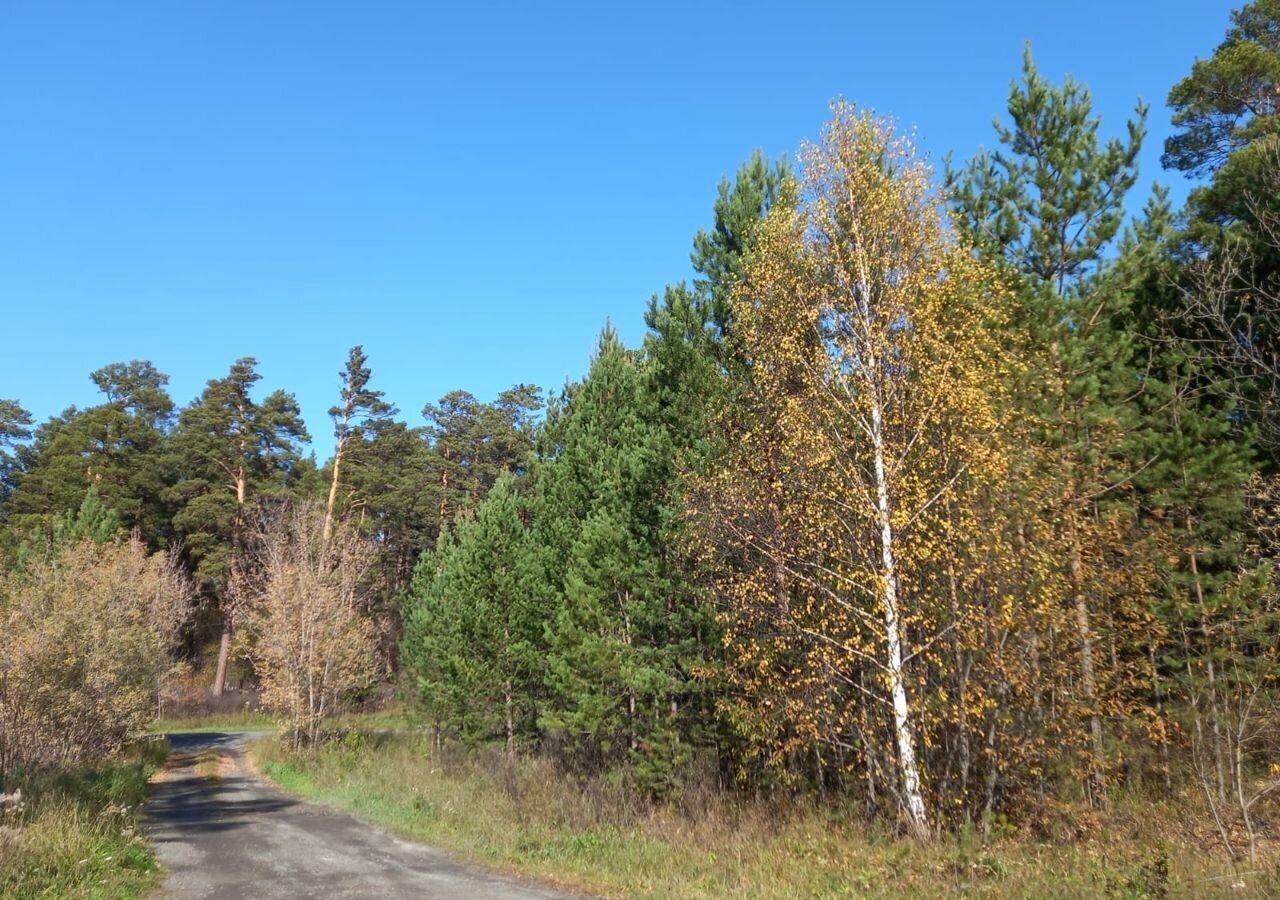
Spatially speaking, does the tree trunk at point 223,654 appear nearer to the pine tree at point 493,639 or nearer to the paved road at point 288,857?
the pine tree at point 493,639

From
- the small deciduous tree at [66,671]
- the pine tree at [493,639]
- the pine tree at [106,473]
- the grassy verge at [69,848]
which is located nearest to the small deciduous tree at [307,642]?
the small deciduous tree at [66,671]

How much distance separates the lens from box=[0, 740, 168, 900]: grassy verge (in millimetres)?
9867

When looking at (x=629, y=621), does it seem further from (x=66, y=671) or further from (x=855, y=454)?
(x=66, y=671)

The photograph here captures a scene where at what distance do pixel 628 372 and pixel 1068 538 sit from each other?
1025 cm

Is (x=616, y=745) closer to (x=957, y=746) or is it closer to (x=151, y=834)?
(x=957, y=746)

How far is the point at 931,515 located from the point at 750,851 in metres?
5.50

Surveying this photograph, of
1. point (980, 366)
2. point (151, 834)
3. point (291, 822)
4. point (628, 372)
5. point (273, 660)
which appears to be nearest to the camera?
point (980, 366)

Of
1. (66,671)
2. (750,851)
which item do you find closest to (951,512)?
(750,851)

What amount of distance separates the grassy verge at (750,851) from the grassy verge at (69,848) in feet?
15.6

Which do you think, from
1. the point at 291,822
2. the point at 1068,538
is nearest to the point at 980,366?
the point at 1068,538

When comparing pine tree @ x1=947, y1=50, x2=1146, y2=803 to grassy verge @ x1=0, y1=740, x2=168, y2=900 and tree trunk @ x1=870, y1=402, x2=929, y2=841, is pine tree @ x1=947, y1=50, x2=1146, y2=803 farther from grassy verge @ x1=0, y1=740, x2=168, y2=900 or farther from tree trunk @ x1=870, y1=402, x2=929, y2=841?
grassy verge @ x1=0, y1=740, x2=168, y2=900

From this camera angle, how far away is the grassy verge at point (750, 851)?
28.2ft

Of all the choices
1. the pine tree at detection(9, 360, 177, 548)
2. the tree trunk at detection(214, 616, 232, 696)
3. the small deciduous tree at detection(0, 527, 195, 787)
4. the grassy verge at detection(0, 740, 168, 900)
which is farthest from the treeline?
the pine tree at detection(9, 360, 177, 548)

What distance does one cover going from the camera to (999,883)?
8703mm
